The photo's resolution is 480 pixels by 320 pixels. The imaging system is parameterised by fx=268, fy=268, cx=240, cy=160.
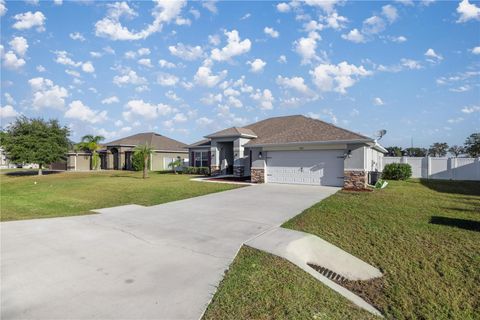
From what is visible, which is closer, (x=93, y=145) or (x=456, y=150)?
(x=93, y=145)

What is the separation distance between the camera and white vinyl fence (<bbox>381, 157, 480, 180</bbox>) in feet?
67.7

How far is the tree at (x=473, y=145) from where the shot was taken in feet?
121

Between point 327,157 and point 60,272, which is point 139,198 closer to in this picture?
point 60,272

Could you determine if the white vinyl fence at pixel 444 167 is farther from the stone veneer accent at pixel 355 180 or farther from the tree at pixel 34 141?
the tree at pixel 34 141

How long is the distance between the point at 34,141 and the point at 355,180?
30.6m

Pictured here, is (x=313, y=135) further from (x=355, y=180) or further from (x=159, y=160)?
(x=159, y=160)

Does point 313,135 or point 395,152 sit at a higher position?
point 395,152

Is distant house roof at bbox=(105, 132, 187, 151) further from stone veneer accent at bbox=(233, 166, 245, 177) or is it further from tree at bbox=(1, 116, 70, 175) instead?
stone veneer accent at bbox=(233, 166, 245, 177)

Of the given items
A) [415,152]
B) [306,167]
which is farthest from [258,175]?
[415,152]

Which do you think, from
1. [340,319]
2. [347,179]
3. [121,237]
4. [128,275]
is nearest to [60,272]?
[128,275]

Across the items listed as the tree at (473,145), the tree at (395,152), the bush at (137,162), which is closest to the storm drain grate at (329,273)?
the bush at (137,162)

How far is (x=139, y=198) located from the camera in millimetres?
12148

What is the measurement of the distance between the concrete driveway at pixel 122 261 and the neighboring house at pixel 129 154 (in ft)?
83.5

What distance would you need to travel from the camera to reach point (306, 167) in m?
16.3
